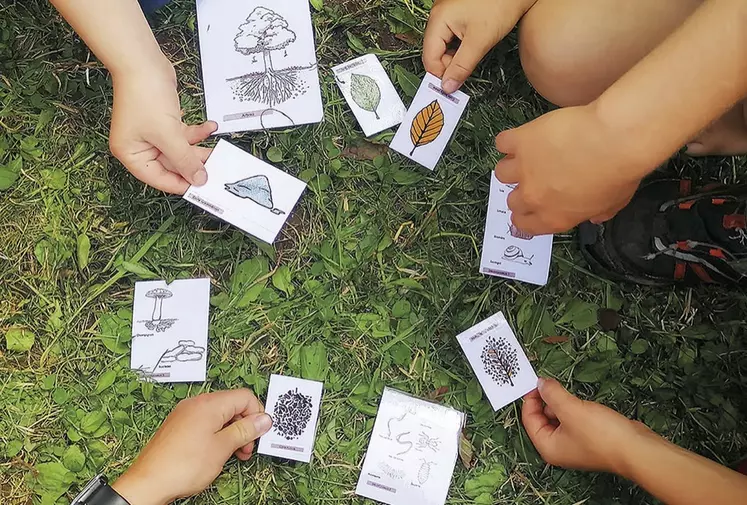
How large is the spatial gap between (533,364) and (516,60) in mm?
715

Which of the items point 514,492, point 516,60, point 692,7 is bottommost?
point 514,492

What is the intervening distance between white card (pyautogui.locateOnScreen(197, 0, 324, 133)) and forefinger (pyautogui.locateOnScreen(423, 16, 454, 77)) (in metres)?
0.27

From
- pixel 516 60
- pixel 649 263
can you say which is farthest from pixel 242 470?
pixel 516 60

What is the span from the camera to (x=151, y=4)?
4.91 feet

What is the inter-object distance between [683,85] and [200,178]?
982 millimetres

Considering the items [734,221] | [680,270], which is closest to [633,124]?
[734,221]

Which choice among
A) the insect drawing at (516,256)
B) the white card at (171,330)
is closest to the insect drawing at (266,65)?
the white card at (171,330)

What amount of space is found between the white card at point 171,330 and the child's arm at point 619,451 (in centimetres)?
75

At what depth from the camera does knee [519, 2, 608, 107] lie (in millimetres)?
1234

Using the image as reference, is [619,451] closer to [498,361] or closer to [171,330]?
[498,361]

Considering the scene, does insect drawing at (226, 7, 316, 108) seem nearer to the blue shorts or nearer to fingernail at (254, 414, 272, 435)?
the blue shorts

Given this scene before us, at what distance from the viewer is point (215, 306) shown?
1.50m

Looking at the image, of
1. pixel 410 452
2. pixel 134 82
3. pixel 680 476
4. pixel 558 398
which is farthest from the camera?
pixel 410 452

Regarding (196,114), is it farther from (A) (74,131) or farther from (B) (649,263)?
(B) (649,263)
